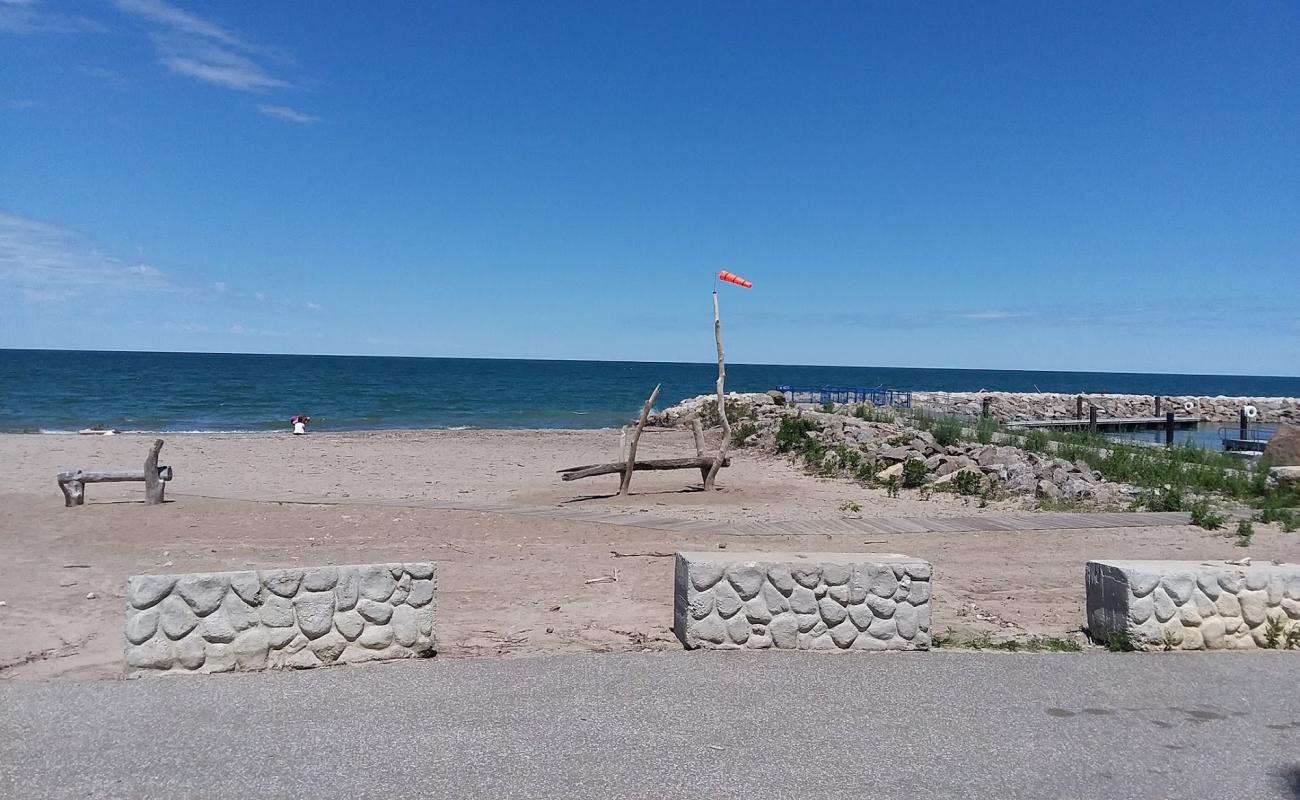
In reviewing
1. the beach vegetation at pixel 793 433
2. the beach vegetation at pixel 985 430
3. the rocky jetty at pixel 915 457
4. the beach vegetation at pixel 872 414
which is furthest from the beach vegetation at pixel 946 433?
the beach vegetation at pixel 793 433

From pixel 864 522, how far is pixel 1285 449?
34.8 feet

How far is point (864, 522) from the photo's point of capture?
11539mm

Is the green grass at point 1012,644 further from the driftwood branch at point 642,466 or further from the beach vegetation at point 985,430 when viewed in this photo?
the beach vegetation at point 985,430

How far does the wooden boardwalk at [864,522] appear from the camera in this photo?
1105cm

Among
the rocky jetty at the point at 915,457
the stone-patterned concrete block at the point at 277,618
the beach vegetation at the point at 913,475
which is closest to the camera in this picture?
the stone-patterned concrete block at the point at 277,618

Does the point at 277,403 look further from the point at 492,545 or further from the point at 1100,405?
the point at 1100,405

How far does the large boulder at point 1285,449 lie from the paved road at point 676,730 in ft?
45.0

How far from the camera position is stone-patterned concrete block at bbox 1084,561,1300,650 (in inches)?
238

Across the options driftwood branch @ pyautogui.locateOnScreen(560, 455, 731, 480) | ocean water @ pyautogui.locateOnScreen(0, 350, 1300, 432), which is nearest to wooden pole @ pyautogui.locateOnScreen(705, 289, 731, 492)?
driftwood branch @ pyautogui.locateOnScreen(560, 455, 731, 480)

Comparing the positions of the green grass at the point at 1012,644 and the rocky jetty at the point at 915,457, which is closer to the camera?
the green grass at the point at 1012,644

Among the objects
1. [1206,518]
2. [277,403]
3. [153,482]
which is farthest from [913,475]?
[277,403]

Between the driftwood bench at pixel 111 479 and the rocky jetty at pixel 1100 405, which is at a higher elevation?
the rocky jetty at pixel 1100 405

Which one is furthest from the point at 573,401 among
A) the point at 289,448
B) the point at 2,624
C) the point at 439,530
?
the point at 2,624

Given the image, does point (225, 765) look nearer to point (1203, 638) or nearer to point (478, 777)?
point (478, 777)
